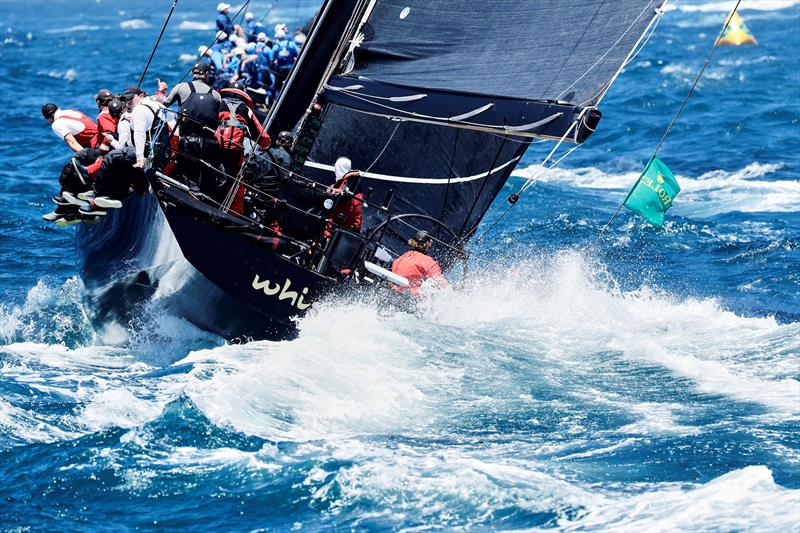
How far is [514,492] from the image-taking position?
7895 mm

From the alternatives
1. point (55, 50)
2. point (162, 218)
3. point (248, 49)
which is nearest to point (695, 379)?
point (162, 218)

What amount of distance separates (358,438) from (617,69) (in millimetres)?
4118

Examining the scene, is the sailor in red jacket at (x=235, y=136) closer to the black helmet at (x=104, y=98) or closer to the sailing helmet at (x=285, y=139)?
the sailing helmet at (x=285, y=139)

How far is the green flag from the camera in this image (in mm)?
11469

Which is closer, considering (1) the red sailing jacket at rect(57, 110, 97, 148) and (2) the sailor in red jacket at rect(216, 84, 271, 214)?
(2) the sailor in red jacket at rect(216, 84, 271, 214)

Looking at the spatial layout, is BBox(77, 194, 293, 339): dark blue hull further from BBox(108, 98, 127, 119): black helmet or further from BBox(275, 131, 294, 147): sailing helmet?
BBox(275, 131, 294, 147): sailing helmet

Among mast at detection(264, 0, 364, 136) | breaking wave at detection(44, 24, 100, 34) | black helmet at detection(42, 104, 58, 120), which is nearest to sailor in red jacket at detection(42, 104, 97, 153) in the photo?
black helmet at detection(42, 104, 58, 120)

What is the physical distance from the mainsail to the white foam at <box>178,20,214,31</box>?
43.1 meters

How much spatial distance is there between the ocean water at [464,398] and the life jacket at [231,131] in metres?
1.82

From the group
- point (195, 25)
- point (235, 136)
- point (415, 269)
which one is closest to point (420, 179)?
point (415, 269)

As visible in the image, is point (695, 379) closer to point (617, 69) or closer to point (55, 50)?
point (617, 69)

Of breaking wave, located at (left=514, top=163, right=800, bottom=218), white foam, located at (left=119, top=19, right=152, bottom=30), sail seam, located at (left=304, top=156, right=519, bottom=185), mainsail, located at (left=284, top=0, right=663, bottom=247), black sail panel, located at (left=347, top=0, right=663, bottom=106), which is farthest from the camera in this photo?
white foam, located at (left=119, top=19, right=152, bottom=30)

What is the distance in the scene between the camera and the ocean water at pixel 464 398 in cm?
783

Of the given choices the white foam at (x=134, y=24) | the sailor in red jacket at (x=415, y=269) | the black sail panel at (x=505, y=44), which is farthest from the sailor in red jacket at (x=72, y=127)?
the white foam at (x=134, y=24)
